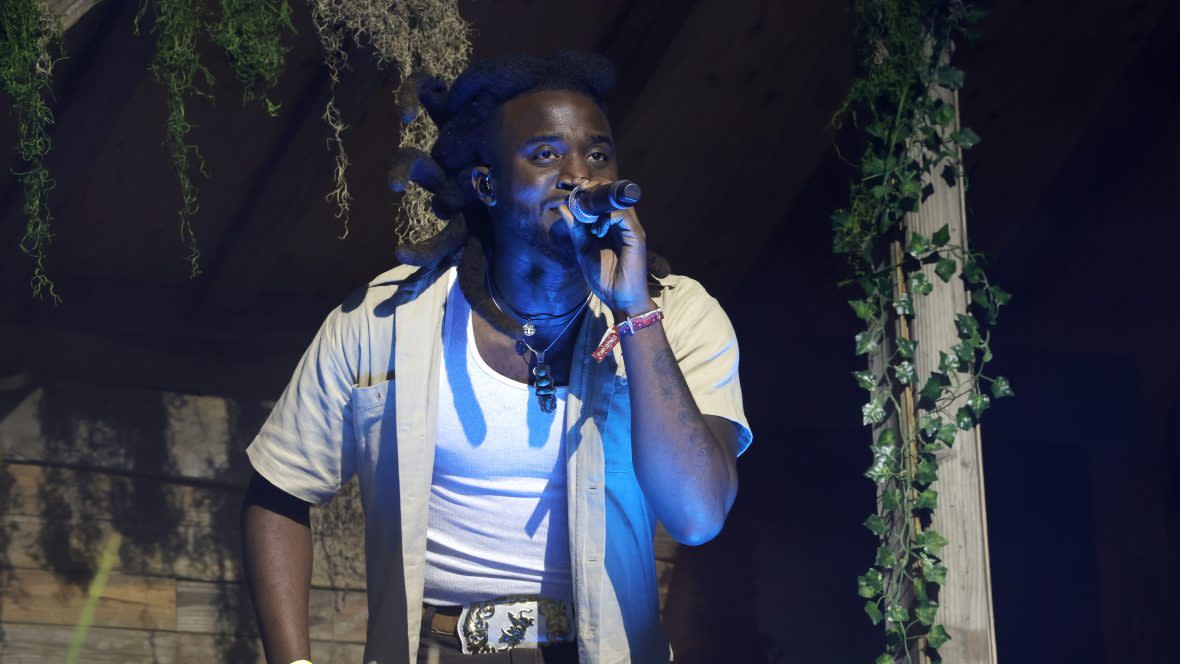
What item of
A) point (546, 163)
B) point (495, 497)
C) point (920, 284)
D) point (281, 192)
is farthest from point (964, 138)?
point (281, 192)

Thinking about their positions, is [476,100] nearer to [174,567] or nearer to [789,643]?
[174,567]

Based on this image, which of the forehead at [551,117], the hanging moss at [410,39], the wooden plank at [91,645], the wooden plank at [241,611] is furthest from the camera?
the wooden plank at [241,611]

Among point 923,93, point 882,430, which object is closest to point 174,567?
point 882,430

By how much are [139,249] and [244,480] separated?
2.27 feet

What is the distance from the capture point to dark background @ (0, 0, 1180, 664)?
142 inches

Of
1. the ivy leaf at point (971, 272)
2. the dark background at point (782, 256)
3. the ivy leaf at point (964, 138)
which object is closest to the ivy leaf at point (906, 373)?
the ivy leaf at point (971, 272)

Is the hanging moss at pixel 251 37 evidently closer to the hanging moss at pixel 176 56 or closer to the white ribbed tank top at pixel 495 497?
the hanging moss at pixel 176 56

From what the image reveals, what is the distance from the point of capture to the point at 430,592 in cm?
222

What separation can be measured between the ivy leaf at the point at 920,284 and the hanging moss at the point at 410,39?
3.54 ft

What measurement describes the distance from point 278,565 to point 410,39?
137 cm

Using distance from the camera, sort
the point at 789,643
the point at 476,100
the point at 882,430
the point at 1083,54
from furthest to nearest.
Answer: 1. the point at 789,643
2. the point at 1083,54
3. the point at 882,430
4. the point at 476,100

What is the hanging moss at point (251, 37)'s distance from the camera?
2.83m

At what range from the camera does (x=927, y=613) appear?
8.71 ft

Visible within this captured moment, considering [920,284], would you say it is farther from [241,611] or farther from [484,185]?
[241,611]
